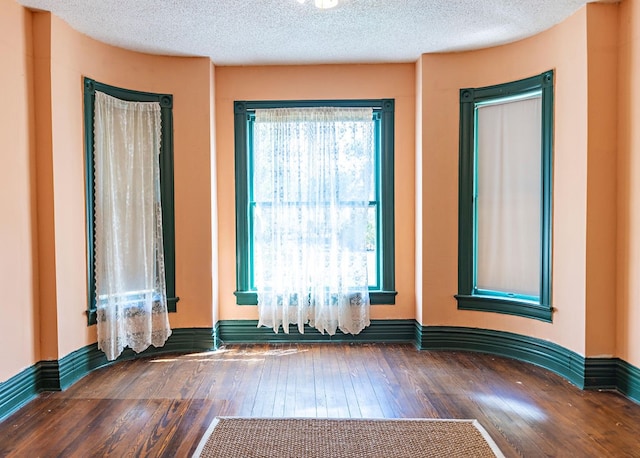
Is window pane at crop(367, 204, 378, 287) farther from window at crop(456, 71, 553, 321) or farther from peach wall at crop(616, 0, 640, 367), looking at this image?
peach wall at crop(616, 0, 640, 367)

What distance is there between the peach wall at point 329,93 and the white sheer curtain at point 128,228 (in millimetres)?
692

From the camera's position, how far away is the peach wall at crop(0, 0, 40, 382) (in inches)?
126

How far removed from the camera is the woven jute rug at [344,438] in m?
2.60

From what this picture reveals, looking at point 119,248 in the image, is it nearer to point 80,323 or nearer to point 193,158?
point 80,323

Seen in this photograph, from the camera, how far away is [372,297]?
15.9 feet

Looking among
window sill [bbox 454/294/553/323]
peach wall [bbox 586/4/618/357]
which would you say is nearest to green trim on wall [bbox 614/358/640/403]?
peach wall [bbox 586/4/618/357]

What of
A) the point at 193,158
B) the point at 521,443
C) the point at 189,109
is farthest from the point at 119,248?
the point at 521,443

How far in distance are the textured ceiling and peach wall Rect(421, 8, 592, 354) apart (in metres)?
0.17

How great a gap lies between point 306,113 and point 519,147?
2.04 m

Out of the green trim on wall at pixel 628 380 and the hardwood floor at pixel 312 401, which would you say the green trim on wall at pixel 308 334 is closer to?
the hardwood floor at pixel 312 401

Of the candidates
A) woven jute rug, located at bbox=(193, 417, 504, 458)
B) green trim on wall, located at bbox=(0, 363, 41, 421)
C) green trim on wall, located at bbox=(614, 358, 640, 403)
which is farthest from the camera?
green trim on wall, located at bbox=(614, 358, 640, 403)

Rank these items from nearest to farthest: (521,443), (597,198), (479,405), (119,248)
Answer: (521,443), (479,405), (597,198), (119,248)

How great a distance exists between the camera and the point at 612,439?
2.76 metres

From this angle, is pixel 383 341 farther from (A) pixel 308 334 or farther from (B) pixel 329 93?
(B) pixel 329 93
